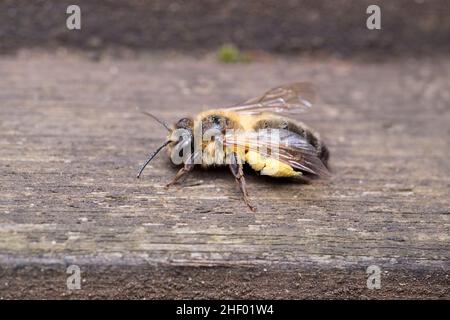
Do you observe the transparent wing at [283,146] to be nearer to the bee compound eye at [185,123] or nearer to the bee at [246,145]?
the bee at [246,145]

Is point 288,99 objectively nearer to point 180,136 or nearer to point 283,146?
point 283,146

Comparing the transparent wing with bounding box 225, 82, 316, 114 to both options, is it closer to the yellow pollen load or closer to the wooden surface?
the wooden surface

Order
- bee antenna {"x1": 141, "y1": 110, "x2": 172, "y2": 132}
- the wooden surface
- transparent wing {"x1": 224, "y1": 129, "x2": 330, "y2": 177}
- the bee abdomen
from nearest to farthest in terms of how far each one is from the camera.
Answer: the wooden surface → transparent wing {"x1": 224, "y1": 129, "x2": 330, "y2": 177} → the bee abdomen → bee antenna {"x1": 141, "y1": 110, "x2": 172, "y2": 132}

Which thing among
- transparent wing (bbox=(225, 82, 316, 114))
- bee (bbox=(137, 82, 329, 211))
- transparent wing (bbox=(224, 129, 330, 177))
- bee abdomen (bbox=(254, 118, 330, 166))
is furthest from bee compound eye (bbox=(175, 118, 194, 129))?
transparent wing (bbox=(225, 82, 316, 114))

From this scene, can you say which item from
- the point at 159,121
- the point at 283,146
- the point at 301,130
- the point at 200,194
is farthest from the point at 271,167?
the point at 159,121

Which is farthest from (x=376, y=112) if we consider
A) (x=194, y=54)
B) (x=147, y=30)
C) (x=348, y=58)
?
(x=147, y=30)

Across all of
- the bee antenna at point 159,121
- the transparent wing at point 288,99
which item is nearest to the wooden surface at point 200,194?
the bee antenna at point 159,121

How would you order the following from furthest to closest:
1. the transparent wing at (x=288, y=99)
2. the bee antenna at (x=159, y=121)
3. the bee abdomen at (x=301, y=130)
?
the transparent wing at (x=288, y=99) < the bee antenna at (x=159, y=121) < the bee abdomen at (x=301, y=130)
